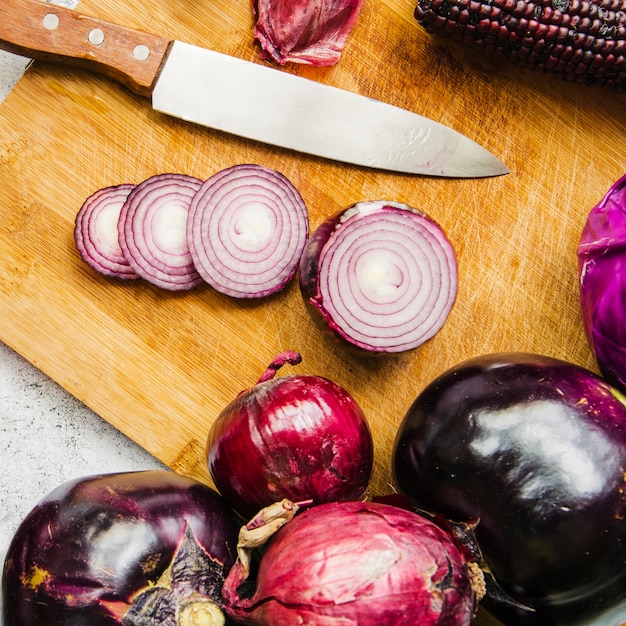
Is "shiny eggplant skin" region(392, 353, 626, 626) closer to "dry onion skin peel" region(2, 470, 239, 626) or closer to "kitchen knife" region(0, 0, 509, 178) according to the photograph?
"dry onion skin peel" region(2, 470, 239, 626)

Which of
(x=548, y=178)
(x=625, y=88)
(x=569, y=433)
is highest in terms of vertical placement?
(x=625, y=88)

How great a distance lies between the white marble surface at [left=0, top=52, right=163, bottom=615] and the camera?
1.92 meters

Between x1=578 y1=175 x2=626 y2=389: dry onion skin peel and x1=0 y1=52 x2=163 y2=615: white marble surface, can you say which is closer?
x1=578 y1=175 x2=626 y2=389: dry onion skin peel

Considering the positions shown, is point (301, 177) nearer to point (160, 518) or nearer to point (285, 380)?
point (285, 380)

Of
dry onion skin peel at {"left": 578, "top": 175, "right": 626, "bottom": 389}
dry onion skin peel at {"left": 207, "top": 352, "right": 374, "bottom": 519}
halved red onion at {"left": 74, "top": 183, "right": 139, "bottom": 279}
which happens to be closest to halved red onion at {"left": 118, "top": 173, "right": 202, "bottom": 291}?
halved red onion at {"left": 74, "top": 183, "right": 139, "bottom": 279}

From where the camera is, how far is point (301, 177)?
75.1 inches

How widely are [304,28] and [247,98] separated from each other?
0.81 ft

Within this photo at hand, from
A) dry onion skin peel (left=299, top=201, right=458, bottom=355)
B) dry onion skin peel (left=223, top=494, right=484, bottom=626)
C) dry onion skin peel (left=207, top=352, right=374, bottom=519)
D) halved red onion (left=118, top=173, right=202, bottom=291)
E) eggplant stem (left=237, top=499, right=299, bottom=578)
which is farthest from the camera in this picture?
halved red onion (left=118, top=173, right=202, bottom=291)

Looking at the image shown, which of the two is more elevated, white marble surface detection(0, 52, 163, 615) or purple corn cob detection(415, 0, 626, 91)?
purple corn cob detection(415, 0, 626, 91)

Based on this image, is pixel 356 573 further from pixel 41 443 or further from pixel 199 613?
pixel 41 443

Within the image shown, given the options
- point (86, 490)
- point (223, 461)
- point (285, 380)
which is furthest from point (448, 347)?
point (86, 490)

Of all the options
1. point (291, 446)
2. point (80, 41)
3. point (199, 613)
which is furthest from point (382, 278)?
point (80, 41)

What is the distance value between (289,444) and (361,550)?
0.29 metres

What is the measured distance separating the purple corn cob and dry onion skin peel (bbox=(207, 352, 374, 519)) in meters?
0.97
